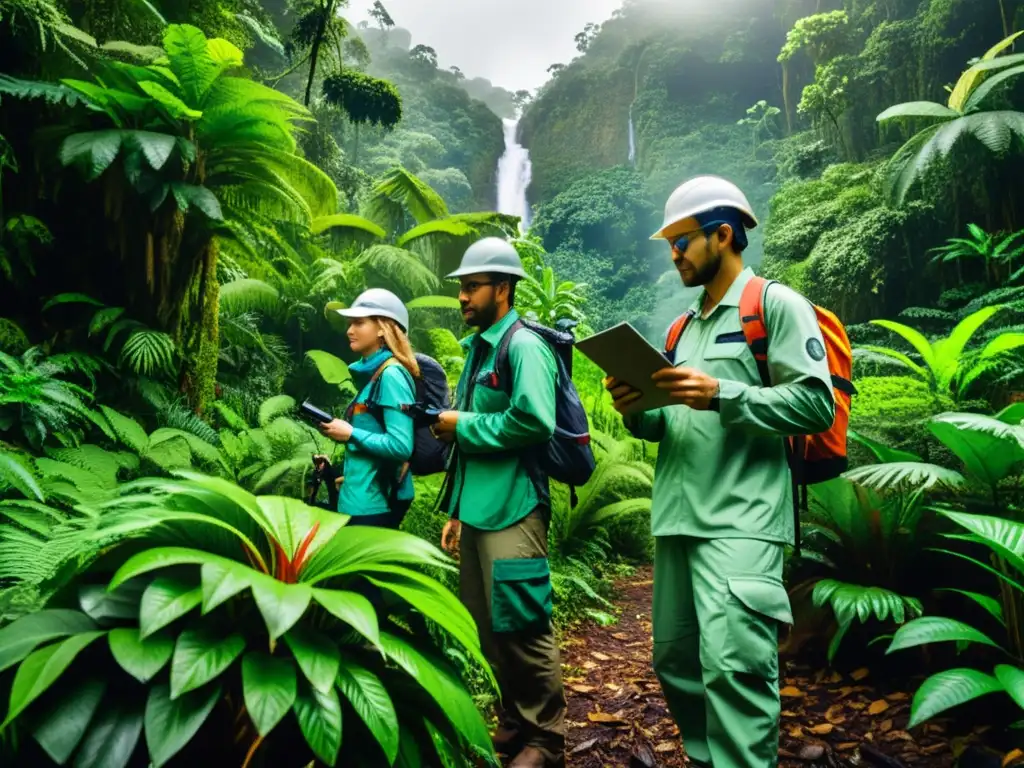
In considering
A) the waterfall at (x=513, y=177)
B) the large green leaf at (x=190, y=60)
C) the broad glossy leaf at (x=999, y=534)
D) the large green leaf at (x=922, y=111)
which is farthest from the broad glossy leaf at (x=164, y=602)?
the waterfall at (x=513, y=177)

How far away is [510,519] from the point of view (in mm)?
2385

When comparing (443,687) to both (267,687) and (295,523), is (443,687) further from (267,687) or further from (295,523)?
(295,523)

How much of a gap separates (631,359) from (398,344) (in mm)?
1483

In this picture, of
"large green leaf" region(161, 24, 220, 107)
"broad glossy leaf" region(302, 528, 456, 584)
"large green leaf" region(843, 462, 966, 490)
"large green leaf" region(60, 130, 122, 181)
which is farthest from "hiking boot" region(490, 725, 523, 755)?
"large green leaf" region(161, 24, 220, 107)

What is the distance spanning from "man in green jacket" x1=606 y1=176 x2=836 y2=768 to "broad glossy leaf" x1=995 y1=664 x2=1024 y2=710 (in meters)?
0.91

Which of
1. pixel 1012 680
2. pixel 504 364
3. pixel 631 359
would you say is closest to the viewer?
pixel 631 359

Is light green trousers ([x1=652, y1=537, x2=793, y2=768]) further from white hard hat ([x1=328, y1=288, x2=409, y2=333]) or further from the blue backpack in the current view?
white hard hat ([x1=328, y1=288, x2=409, y2=333])

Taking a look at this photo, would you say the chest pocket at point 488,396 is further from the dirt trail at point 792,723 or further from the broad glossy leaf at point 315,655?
the dirt trail at point 792,723

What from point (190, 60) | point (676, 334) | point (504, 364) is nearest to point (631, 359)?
point (676, 334)

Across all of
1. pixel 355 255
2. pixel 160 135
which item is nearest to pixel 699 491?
pixel 160 135

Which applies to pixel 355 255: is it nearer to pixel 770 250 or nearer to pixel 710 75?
pixel 770 250

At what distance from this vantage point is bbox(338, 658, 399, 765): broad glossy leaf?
1384mm

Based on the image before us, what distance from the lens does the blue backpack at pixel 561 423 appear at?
8.19 feet

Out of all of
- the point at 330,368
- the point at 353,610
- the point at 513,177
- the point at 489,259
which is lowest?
the point at 353,610
